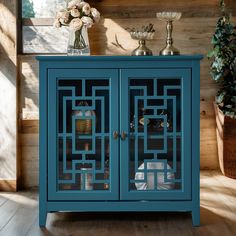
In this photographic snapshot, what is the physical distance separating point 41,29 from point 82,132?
4.46 ft

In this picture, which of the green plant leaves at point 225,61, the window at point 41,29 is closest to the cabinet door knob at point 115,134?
the window at point 41,29

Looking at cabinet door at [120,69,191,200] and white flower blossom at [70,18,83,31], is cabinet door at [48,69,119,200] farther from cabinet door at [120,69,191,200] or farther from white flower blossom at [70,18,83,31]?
white flower blossom at [70,18,83,31]

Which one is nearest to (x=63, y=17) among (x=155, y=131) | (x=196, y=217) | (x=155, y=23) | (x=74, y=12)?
(x=74, y=12)

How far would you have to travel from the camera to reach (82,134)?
266 cm

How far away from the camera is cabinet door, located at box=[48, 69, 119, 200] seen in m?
2.63

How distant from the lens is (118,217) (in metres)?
2.79

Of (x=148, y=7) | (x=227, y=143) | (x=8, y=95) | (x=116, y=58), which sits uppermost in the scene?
(x=148, y=7)

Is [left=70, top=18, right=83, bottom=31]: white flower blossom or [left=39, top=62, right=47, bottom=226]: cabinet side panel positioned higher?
[left=70, top=18, right=83, bottom=31]: white flower blossom

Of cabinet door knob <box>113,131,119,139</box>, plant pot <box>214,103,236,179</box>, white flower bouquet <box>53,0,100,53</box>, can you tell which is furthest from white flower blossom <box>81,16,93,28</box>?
plant pot <box>214,103,236,179</box>

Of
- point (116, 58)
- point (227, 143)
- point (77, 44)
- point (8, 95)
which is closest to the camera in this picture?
point (116, 58)

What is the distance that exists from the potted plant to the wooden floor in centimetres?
63

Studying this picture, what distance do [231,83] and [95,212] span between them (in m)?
1.69

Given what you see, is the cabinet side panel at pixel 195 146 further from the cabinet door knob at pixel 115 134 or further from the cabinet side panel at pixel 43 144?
the cabinet side panel at pixel 43 144

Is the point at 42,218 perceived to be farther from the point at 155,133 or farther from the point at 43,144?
the point at 155,133
